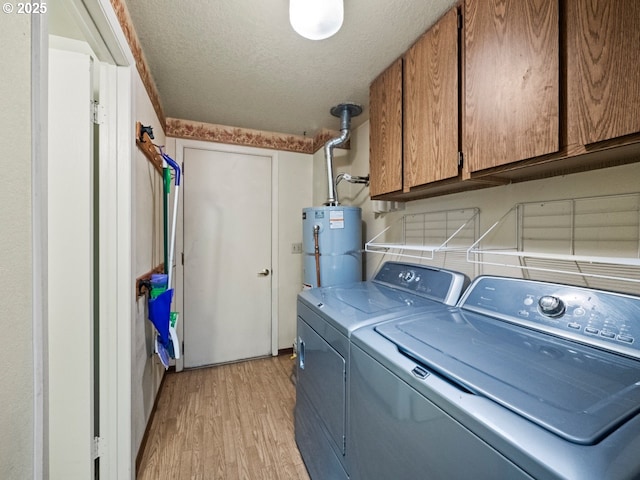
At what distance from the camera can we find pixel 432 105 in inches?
51.3

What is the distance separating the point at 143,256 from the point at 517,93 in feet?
6.36

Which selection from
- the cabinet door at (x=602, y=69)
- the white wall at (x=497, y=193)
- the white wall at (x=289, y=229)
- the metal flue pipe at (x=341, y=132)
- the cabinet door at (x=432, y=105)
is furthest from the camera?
the white wall at (x=289, y=229)

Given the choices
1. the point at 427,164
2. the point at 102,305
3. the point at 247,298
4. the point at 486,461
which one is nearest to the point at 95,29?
the point at 102,305

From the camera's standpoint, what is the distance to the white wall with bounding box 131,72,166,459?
1.41 meters

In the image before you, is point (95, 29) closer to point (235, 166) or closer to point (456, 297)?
point (235, 166)

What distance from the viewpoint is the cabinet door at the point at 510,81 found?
864mm

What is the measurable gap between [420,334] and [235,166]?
2414 mm

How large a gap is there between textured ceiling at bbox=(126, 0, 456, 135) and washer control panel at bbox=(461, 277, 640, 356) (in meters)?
1.29

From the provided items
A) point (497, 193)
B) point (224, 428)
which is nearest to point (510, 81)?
point (497, 193)

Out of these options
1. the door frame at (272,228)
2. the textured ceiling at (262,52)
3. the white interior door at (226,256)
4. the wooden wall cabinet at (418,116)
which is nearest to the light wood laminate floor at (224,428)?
the white interior door at (226,256)

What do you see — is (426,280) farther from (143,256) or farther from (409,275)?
(143,256)

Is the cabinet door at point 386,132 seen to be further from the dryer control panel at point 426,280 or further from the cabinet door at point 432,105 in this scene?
the dryer control panel at point 426,280

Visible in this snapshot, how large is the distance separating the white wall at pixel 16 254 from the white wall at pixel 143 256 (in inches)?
32.2

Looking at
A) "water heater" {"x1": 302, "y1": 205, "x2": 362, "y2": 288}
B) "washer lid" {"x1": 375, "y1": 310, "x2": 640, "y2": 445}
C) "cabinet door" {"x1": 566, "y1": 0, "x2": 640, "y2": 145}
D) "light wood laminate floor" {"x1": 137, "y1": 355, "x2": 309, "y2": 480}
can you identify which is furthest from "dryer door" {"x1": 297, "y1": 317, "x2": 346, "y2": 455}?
"cabinet door" {"x1": 566, "y1": 0, "x2": 640, "y2": 145}
